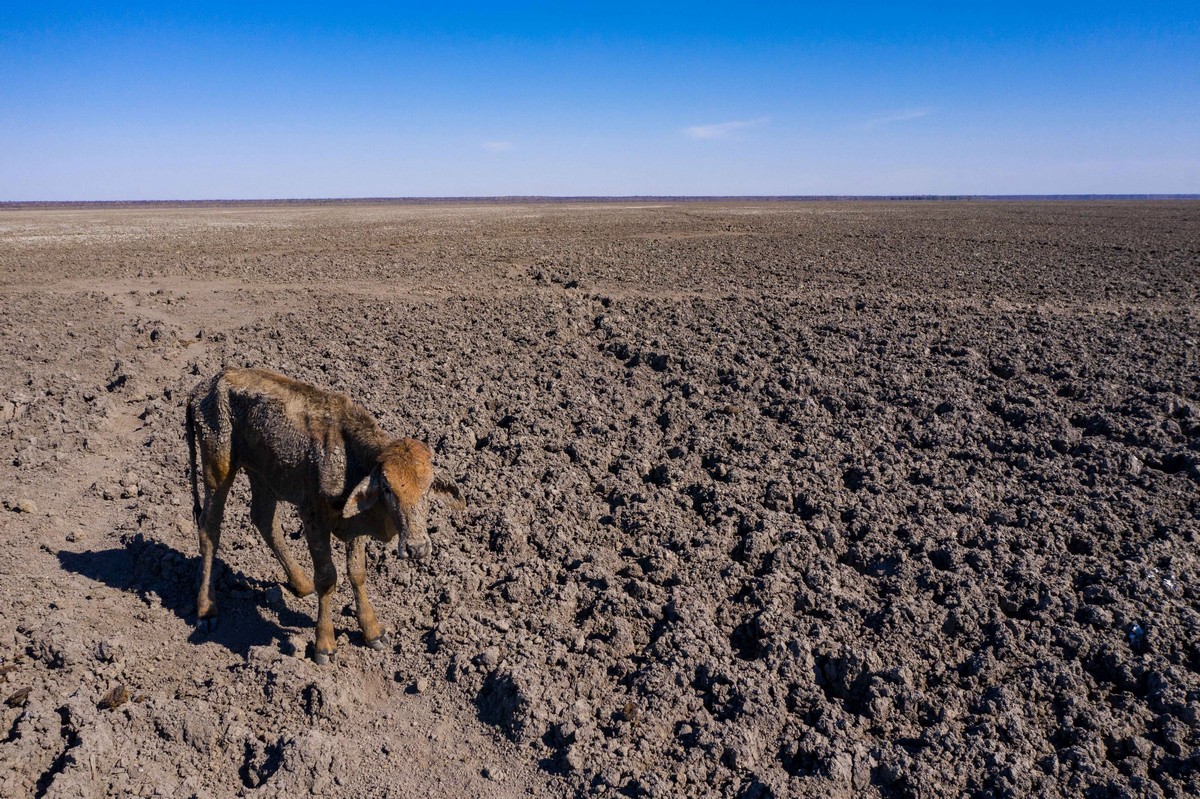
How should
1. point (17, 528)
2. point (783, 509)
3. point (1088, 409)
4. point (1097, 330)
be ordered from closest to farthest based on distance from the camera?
point (17, 528) < point (783, 509) < point (1088, 409) < point (1097, 330)

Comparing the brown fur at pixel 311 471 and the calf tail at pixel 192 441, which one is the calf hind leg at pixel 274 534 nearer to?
the brown fur at pixel 311 471

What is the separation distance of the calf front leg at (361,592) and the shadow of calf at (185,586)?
28.3 inches

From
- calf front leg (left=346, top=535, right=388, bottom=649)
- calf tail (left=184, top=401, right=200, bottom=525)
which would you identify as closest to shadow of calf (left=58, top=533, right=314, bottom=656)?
calf tail (left=184, top=401, right=200, bottom=525)

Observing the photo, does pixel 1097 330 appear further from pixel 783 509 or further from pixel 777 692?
pixel 777 692

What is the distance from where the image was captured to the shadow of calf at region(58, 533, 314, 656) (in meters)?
5.75

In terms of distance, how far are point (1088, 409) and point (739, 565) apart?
606 cm

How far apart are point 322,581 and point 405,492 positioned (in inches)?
58.3

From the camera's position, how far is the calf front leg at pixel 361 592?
5.36 meters

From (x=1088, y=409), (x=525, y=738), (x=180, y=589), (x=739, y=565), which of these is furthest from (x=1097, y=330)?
(x=180, y=589)

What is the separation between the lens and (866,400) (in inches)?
393

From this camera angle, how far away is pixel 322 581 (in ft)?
17.7

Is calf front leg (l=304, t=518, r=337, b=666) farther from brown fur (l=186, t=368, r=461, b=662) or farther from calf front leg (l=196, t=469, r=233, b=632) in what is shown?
calf front leg (l=196, t=469, r=233, b=632)

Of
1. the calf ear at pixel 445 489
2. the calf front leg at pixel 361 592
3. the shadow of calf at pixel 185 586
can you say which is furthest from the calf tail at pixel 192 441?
the calf ear at pixel 445 489

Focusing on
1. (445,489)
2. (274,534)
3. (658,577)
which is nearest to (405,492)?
(445,489)
